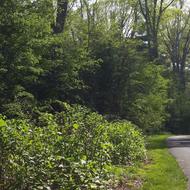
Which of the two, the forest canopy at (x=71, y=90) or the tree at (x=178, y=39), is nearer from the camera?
the forest canopy at (x=71, y=90)

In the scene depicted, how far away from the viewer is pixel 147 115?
29391mm

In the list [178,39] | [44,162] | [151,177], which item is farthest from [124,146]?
[178,39]

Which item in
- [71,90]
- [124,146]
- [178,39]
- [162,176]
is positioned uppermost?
[178,39]

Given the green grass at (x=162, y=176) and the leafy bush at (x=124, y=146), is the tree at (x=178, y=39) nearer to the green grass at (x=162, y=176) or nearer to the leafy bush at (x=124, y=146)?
the leafy bush at (x=124, y=146)

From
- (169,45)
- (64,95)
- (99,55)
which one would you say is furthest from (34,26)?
(169,45)

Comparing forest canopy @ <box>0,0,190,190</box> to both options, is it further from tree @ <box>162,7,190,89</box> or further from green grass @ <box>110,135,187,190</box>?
tree @ <box>162,7,190,89</box>

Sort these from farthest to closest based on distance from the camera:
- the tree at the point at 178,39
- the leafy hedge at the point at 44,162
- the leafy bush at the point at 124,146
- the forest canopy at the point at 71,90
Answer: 1. the tree at the point at 178,39
2. the leafy bush at the point at 124,146
3. the forest canopy at the point at 71,90
4. the leafy hedge at the point at 44,162

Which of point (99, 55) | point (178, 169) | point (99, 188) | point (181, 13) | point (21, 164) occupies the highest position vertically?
point (181, 13)

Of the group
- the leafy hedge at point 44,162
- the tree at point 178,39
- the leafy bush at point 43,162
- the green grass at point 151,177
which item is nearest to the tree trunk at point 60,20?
the green grass at point 151,177

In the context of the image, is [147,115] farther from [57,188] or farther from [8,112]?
[57,188]

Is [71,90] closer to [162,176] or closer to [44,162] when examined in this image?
[162,176]

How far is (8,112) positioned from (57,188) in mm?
7218

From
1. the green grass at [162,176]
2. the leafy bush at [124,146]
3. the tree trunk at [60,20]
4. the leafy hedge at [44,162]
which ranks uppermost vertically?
the tree trunk at [60,20]

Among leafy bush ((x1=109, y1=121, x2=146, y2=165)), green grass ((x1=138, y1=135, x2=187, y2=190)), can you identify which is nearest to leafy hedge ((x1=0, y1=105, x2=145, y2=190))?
green grass ((x1=138, y1=135, x2=187, y2=190))
